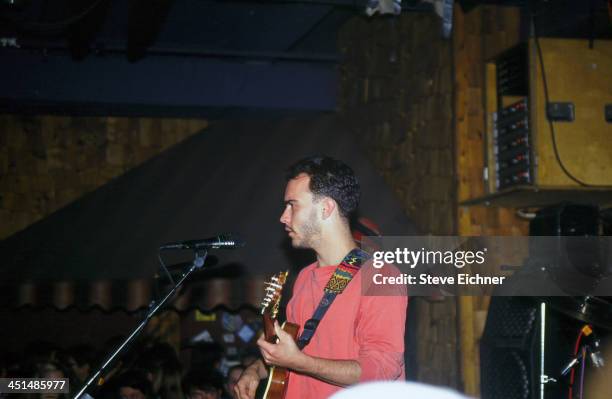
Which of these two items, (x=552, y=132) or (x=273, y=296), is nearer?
(x=273, y=296)

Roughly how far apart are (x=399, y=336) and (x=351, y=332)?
24 cm

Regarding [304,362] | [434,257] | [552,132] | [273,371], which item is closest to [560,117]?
[552,132]

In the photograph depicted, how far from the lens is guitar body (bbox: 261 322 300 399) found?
10.5 feet

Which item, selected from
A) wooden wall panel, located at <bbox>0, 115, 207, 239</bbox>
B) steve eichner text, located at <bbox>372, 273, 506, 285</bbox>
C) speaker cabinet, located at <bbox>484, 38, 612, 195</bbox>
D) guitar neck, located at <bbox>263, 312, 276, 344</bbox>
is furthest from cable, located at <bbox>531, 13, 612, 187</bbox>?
wooden wall panel, located at <bbox>0, 115, 207, 239</bbox>

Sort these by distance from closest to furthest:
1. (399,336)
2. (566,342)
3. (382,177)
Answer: (399,336)
(566,342)
(382,177)

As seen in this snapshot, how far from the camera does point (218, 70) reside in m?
8.28

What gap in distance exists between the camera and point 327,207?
343 cm

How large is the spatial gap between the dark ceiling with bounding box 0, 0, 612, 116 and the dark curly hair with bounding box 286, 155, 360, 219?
3.60 metres

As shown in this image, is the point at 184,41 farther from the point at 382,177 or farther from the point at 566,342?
the point at 566,342

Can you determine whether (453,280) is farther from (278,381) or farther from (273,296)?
(278,381)

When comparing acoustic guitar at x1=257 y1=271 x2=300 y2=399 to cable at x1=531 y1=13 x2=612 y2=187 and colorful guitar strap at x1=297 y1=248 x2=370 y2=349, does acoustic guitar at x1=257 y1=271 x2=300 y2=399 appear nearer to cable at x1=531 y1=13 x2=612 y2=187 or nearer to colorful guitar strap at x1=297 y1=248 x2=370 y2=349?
colorful guitar strap at x1=297 y1=248 x2=370 y2=349

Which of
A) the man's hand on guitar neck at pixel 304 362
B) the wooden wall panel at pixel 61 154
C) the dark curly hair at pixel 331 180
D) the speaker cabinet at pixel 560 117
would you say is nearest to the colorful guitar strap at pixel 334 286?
the dark curly hair at pixel 331 180

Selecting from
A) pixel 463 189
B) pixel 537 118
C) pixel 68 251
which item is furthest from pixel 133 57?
pixel 537 118

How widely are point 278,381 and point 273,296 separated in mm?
382
